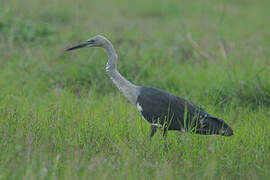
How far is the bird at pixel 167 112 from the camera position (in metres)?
4.29

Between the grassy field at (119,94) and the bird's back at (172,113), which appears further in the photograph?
the bird's back at (172,113)

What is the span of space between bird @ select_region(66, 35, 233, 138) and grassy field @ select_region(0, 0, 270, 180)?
0.11 meters

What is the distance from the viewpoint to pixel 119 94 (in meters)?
5.33

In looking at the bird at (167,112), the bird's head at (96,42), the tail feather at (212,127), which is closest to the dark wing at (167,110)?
the bird at (167,112)

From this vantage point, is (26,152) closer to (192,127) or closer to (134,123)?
(134,123)

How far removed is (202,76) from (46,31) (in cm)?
326

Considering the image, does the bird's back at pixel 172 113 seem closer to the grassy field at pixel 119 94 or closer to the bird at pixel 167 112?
the bird at pixel 167 112

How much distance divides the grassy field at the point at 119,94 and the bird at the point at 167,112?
0.11 meters

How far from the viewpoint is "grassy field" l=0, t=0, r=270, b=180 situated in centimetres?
367

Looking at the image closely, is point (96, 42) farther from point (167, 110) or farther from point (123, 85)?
point (167, 110)

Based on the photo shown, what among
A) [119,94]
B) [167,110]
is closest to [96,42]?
[119,94]

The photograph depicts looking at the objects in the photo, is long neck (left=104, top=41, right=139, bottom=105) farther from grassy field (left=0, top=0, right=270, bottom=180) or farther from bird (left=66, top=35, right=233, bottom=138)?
grassy field (left=0, top=0, right=270, bottom=180)

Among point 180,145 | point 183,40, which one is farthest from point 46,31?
point 180,145

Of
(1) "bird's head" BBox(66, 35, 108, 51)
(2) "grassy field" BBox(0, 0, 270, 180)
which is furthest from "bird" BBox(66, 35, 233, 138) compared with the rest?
(1) "bird's head" BBox(66, 35, 108, 51)
